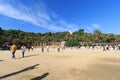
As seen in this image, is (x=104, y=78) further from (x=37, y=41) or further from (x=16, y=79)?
(x=37, y=41)

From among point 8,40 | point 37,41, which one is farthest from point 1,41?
point 37,41

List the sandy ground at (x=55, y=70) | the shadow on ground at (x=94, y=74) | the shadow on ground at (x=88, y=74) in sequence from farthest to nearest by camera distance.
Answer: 1. the shadow on ground at (x=94, y=74)
2. the shadow on ground at (x=88, y=74)
3. the sandy ground at (x=55, y=70)

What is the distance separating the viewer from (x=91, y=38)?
105 m

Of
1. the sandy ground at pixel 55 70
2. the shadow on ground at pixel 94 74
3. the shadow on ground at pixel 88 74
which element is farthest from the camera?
the shadow on ground at pixel 94 74

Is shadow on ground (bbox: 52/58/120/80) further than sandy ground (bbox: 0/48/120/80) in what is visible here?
Yes

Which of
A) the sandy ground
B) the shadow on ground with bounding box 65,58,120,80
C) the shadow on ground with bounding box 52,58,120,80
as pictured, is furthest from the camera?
the shadow on ground with bounding box 65,58,120,80

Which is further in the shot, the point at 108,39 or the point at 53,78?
the point at 108,39

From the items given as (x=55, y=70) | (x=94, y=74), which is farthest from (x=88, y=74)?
(x=55, y=70)

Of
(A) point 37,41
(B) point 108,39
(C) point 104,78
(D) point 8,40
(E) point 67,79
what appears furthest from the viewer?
(B) point 108,39

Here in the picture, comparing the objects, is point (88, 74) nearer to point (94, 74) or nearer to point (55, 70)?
point (94, 74)

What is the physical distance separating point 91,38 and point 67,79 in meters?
95.0

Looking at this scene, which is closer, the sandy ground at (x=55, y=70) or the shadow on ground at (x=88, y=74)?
the sandy ground at (x=55, y=70)

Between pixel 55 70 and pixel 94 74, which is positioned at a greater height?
pixel 55 70

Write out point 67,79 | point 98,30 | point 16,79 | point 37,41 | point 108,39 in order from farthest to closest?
point 98,30 → point 108,39 → point 37,41 → point 67,79 → point 16,79
